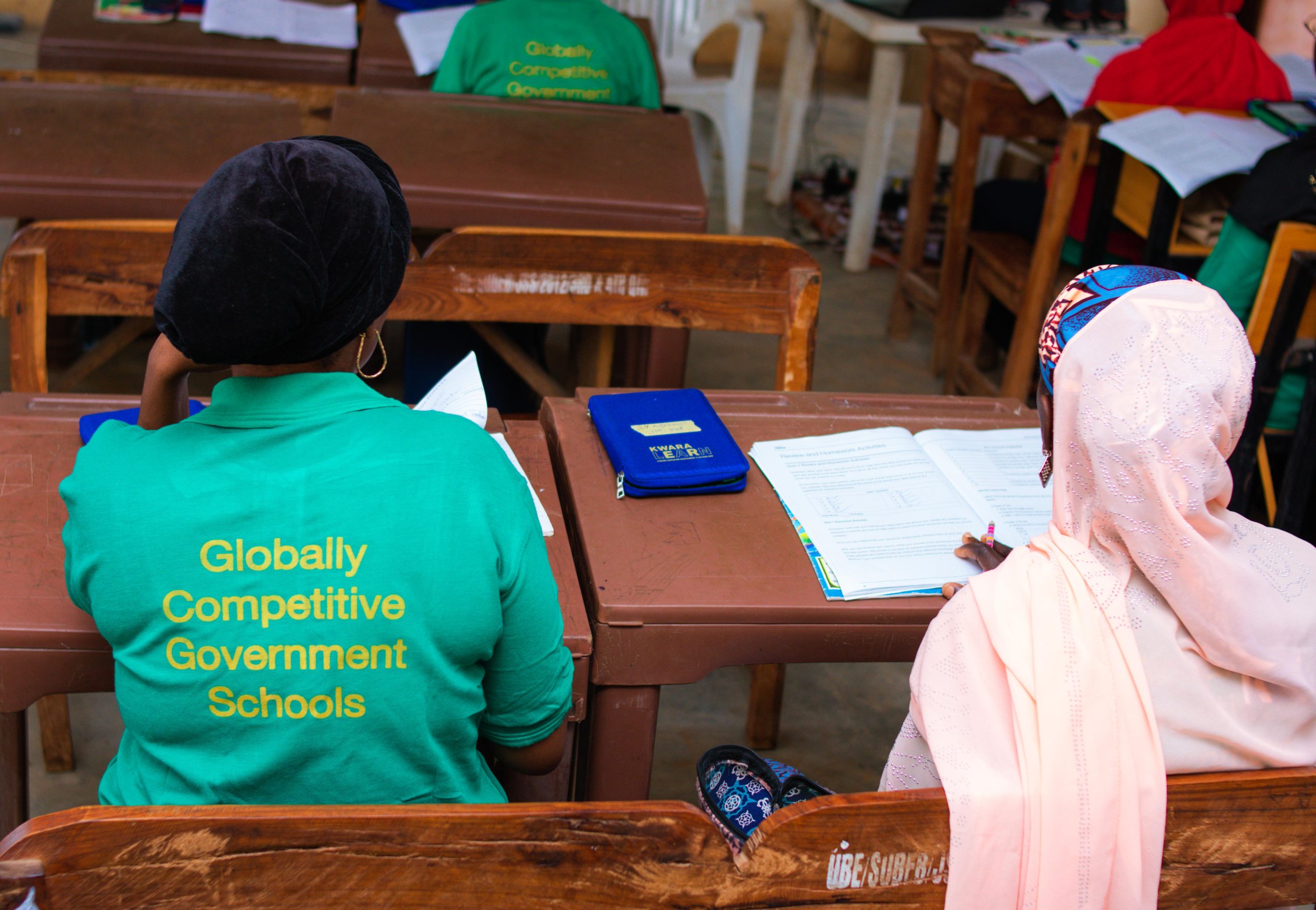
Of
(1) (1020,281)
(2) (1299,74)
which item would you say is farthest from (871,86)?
(1) (1020,281)

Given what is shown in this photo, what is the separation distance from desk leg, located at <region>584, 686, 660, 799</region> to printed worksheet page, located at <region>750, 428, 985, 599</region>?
0.25 m

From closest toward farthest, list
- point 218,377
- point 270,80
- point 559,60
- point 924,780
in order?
1. point 924,780
2. point 218,377
3. point 559,60
4. point 270,80

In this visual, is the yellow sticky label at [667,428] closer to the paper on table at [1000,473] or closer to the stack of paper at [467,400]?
the stack of paper at [467,400]

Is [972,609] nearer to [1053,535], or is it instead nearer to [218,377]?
[1053,535]

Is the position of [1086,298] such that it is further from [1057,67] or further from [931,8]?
[931,8]

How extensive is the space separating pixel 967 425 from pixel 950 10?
303 cm

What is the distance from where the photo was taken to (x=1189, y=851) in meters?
0.97

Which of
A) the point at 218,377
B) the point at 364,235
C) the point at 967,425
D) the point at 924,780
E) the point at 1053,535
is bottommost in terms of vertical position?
the point at 218,377

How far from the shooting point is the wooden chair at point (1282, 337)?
7.27ft

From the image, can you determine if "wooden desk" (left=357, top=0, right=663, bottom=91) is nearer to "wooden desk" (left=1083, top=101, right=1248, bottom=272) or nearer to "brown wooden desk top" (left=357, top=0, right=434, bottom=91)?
"brown wooden desk top" (left=357, top=0, right=434, bottom=91)

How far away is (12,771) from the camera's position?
1414mm

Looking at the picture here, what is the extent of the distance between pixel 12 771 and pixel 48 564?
37cm

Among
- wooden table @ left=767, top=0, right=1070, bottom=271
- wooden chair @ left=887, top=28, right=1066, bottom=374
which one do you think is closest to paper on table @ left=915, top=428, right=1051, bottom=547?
wooden chair @ left=887, top=28, right=1066, bottom=374

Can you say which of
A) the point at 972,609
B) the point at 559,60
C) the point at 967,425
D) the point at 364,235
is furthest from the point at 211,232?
the point at 559,60
